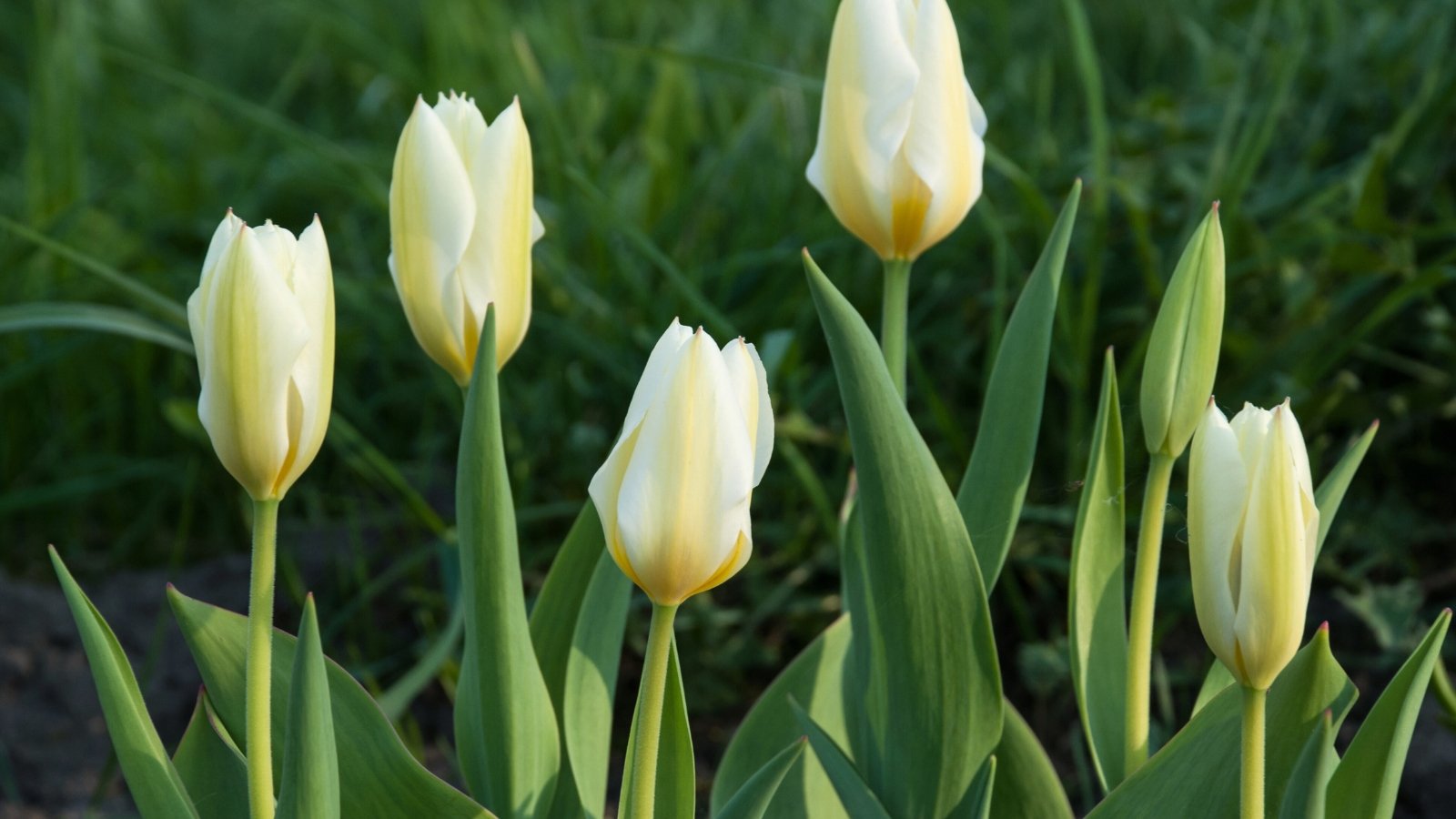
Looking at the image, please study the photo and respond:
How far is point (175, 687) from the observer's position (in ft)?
5.48

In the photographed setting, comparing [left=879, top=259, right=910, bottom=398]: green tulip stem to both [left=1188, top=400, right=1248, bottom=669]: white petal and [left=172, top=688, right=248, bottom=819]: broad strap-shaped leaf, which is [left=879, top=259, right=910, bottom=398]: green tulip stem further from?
[left=172, top=688, right=248, bottom=819]: broad strap-shaped leaf

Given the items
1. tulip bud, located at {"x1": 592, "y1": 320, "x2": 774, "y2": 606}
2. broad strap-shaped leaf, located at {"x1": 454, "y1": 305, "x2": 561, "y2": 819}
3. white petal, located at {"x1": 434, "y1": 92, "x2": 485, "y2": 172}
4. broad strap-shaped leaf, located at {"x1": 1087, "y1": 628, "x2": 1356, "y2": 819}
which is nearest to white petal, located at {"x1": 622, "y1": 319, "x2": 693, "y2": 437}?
tulip bud, located at {"x1": 592, "y1": 320, "x2": 774, "y2": 606}

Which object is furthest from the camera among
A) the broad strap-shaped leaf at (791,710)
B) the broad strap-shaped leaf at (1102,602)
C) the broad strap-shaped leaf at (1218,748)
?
the broad strap-shaped leaf at (791,710)

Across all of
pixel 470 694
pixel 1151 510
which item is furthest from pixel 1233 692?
pixel 470 694

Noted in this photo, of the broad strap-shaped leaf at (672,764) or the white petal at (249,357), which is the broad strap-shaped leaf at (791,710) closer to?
the broad strap-shaped leaf at (672,764)

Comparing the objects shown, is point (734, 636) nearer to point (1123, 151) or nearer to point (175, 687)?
point (175, 687)

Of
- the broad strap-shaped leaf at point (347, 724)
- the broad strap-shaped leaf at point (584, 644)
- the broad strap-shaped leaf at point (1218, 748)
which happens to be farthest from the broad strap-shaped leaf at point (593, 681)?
the broad strap-shaped leaf at point (1218, 748)

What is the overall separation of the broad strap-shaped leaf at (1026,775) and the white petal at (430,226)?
429 millimetres

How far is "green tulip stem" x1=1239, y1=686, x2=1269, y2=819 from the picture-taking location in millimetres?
706

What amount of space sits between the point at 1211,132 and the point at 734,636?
1050mm

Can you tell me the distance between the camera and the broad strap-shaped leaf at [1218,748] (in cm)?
76

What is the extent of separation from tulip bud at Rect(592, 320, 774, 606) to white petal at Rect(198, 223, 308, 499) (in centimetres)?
16

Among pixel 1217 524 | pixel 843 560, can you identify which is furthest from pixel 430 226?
pixel 1217 524

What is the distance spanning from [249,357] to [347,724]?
0.27m
